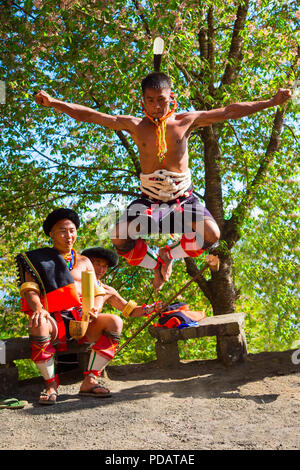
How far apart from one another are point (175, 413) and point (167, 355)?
1.57 m

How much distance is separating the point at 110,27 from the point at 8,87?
2.17 meters

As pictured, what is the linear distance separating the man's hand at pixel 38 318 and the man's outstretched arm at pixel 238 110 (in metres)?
1.83

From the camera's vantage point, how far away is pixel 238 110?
148 inches

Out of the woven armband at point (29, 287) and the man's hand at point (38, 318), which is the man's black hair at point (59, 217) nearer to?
the woven armband at point (29, 287)

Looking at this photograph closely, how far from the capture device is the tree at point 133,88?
223 inches

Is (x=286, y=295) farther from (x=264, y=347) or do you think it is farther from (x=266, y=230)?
(x=264, y=347)

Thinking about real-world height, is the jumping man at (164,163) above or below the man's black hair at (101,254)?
above

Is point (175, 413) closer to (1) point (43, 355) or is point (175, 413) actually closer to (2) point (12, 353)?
(1) point (43, 355)

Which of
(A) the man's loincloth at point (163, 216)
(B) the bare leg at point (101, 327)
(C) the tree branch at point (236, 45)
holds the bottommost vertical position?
(B) the bare leg at point (101, 327)

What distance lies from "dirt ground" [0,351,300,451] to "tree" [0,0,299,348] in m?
2.33

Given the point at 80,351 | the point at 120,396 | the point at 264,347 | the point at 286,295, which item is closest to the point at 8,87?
the point at 80,351

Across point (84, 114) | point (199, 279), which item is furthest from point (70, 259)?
point (199, 279)

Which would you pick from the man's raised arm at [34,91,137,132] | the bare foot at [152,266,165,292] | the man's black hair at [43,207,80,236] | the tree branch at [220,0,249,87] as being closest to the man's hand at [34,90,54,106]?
the man's raised arm at [34,91,137,132]

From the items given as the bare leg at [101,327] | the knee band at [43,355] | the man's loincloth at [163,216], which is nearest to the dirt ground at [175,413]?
the knee band at [43,355]
